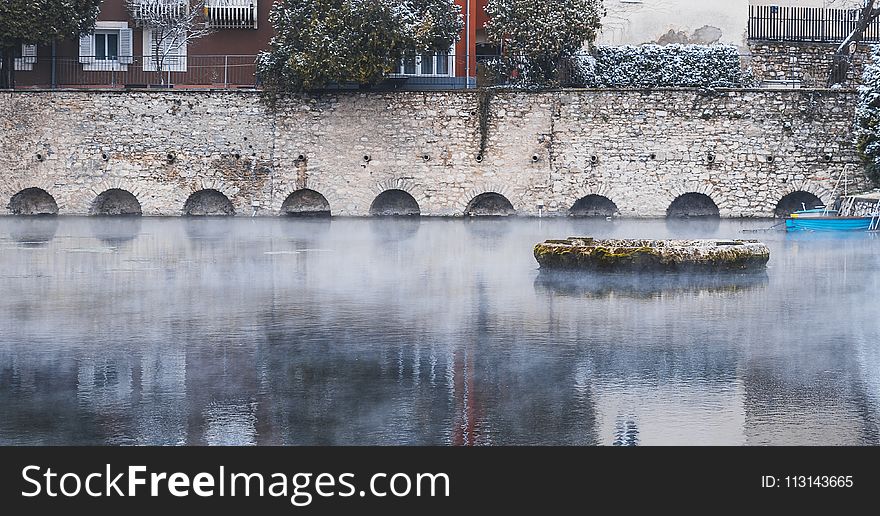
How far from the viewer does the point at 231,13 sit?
39.2 metres

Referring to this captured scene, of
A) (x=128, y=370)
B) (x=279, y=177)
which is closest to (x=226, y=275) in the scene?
(x=128, y=370)

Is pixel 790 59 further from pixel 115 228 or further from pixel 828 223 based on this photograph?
pixel 115 228

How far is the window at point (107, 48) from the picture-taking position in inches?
1545

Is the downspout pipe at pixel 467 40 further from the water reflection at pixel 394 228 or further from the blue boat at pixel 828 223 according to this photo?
the blue boat at pixel 828 223

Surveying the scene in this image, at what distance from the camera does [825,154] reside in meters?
35.2

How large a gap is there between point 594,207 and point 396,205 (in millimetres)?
5116

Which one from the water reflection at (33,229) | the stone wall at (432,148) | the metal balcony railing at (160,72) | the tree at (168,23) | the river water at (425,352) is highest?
the tree at (168,23)

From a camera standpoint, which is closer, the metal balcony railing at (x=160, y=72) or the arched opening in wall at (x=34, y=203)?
the arched opening in wall at (x=34, y=203)

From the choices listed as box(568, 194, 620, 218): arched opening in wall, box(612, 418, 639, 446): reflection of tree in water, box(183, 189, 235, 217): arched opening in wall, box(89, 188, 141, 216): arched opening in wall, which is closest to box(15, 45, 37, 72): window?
box(89, 188, 141, 216): arched opening in wall

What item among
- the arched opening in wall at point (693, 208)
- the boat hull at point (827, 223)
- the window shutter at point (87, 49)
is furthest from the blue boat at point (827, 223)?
the window shutter at point (87, 49)

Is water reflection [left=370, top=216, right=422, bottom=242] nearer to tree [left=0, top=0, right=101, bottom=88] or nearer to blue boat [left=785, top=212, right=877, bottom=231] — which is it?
blue boat [left=785, top=212, right=877, bottom=231]

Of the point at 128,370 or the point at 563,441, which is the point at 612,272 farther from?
the point at 563,441

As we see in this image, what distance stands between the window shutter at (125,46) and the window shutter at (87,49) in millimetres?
750

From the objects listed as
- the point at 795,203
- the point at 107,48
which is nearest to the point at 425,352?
the point at 795,203
